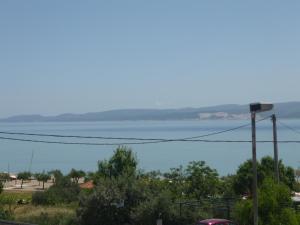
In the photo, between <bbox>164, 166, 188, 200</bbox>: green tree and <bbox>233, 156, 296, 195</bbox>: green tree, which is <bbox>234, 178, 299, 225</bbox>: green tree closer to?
<bbox>164, 166, 188, 200</bbox>: green tree

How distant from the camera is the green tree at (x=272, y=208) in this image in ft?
58.9

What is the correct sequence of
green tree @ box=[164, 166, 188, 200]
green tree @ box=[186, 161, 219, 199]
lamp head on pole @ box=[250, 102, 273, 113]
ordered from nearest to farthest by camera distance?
lamp head on pole @ box=[250, 102, 273, 113] → green tree @ box=[164, 166, 188, 200] → green tree @ box=[186, 161, 219, 199]

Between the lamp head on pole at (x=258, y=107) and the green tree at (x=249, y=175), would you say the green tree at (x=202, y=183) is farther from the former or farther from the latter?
the lamp head on pole at (x=258, y=107)

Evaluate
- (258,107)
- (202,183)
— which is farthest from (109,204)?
(258,107)

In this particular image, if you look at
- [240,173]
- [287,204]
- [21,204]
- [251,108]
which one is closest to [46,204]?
[21,204]

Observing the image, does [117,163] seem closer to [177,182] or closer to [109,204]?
[177,182]

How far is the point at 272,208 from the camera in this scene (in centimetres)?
1819

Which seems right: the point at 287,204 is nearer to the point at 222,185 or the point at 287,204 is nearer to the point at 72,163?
the point at 222,185

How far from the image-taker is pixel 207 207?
26516 millimetres

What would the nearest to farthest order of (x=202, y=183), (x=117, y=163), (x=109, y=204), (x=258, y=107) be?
1. (x=258, y=107)
2. (x=109, y=204)
3. (x=202, y=183)
4. (x=117, y=163)

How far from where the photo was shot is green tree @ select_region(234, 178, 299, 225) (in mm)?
17938

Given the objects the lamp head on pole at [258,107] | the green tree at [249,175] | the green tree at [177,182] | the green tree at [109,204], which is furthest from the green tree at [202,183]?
the lamp head on pole at [258,107]

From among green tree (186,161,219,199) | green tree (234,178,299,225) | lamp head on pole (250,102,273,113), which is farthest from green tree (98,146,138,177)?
lamp head on pole (250,102,273,113)

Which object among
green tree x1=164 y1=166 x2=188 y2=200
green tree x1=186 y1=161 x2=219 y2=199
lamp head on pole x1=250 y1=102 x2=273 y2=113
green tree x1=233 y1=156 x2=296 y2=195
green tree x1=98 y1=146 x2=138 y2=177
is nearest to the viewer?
lamp head on pole x1=250 y1=102 x2=273 y2=113
